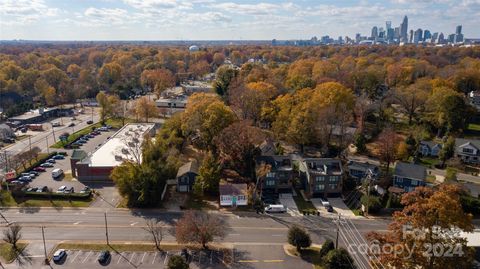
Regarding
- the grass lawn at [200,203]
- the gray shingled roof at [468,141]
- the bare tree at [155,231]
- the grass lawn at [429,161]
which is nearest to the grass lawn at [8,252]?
the bare tree at [155,231]

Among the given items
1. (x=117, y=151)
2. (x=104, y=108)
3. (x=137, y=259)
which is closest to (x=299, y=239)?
(x=137, y=259)

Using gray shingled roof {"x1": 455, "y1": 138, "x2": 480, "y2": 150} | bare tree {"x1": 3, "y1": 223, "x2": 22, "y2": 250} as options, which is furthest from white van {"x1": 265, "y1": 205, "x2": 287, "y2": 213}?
gray shingled roof {"x1": 455, "y1": 138, "x2": 480, "y2": 150}

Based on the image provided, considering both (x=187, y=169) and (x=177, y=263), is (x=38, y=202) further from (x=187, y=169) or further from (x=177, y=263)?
(x=177, y=263)

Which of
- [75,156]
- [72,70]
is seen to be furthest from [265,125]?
[72,70]

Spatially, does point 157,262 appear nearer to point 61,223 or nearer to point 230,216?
point 230,216

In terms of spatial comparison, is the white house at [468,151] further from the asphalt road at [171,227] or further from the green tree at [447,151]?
the asphalt road at [171,227]

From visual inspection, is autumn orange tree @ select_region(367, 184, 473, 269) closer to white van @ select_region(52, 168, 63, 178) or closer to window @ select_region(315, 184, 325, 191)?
window @ select_region(315, 184, 325, 191)
